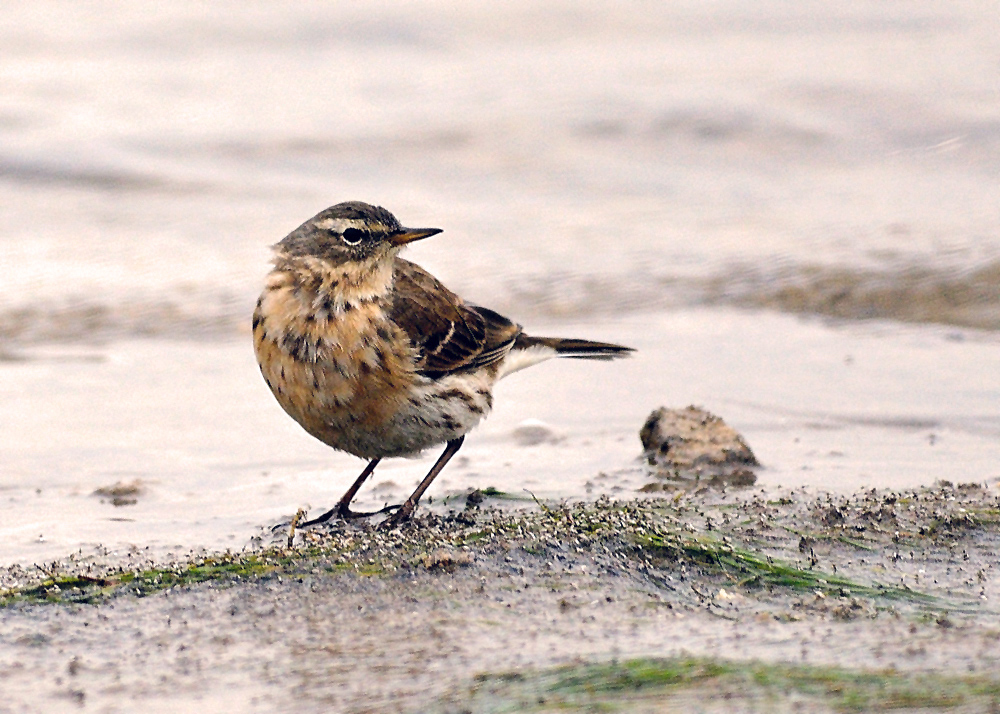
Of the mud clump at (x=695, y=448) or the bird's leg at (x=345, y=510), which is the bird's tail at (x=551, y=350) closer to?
the mud clump at (x=695, y=448)

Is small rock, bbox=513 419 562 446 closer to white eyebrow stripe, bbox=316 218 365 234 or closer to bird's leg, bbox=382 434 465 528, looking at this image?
bird's leg, bbox=382 434 465 528

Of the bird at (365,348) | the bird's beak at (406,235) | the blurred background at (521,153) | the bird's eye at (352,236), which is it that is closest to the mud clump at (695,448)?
the bird at (365,348)

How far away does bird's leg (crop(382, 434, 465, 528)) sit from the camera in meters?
5.45

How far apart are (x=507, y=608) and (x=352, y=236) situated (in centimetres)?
241

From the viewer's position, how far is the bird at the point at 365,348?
570 centimetres

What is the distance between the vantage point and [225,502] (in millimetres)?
6191

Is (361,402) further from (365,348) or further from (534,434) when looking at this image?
(534,434)

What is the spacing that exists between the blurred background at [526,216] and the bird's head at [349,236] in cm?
115

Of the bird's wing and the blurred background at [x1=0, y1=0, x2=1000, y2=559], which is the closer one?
the bird's wing

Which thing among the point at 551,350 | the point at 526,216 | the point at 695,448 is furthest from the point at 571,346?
the point at 526,216

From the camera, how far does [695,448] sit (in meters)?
6.41

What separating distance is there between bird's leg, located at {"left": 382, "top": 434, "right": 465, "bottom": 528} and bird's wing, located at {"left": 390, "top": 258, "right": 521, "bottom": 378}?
14.2 inches

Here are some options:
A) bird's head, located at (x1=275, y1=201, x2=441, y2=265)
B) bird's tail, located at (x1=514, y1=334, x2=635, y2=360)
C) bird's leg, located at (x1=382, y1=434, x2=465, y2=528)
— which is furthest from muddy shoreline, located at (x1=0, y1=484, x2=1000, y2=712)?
bird's tail, located at (x1=514, y1=334, x2=635, y2=360)

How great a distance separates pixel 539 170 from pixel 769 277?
11.0 feet
